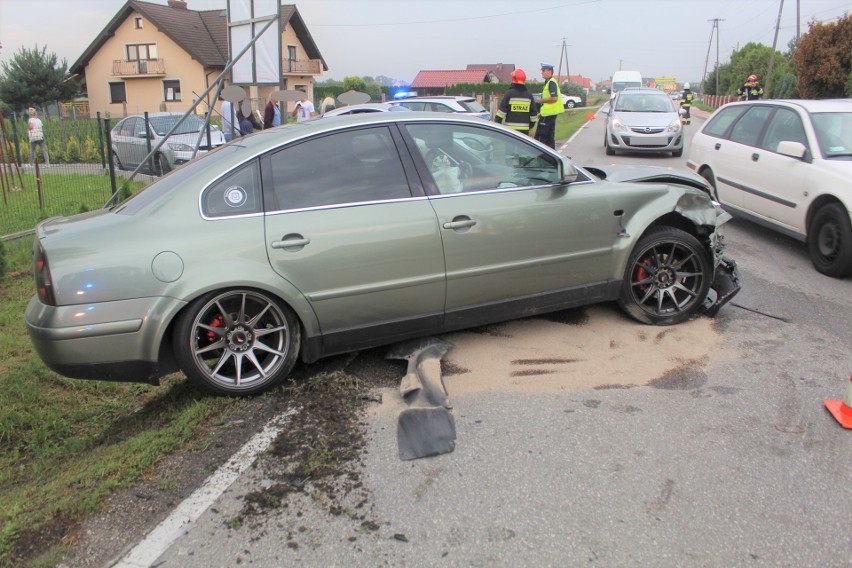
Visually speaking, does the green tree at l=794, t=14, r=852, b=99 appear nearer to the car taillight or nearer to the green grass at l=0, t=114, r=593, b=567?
the green grass at l=0, t=114, r=593, b=567

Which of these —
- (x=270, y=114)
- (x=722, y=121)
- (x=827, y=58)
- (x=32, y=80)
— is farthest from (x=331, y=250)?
(x=32, y=80)

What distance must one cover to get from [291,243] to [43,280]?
1323 mm

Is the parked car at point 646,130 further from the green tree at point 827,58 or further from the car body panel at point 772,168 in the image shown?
the green tree at point 827,58

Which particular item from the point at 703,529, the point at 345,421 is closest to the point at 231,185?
the point at 345,421

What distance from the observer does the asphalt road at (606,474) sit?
2604 millimetres

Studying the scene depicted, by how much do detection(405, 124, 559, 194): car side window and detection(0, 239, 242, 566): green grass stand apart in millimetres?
1929

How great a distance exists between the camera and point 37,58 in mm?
45531

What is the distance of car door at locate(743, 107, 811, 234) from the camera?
6.90 metres

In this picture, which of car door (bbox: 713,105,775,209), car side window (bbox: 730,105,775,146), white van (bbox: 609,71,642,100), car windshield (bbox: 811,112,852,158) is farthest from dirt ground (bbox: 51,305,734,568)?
white van (bbox: 609,71,642,100)

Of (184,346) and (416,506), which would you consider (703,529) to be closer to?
(416,506)

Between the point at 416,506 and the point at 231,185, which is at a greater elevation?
the point at 231,185

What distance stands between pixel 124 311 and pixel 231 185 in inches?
36.5

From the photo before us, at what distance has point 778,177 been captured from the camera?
721 centimetres

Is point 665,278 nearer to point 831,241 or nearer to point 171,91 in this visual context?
point 831,241
